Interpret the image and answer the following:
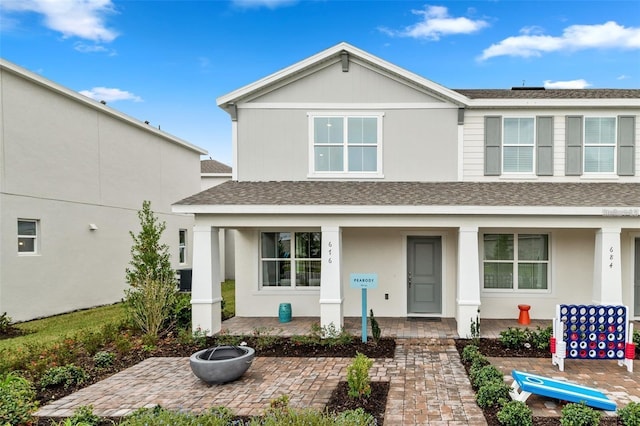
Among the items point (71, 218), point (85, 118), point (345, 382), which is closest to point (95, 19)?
point (85, 118)

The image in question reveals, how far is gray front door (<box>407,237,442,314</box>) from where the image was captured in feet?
36.6

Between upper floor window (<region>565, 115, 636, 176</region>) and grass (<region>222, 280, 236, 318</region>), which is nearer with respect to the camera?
upper floor window (<region>565, 115, 636, 176</region>)

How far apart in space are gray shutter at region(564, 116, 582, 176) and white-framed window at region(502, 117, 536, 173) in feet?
3.14

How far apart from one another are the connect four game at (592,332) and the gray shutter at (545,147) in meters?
4.84

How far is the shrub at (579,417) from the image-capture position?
476cm

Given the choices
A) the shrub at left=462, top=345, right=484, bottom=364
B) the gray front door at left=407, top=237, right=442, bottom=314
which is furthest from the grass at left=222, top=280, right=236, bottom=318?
the shrub at left=462, top=345, right=484, bottom=364

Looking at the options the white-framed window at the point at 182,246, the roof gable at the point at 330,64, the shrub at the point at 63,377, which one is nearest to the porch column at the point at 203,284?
the shrub at the point at 63,377

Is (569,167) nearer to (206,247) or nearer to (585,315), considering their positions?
(585,315)

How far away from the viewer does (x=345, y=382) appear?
661 cm

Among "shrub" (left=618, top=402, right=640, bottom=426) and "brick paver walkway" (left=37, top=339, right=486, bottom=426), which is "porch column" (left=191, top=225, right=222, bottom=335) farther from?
"shrub" (left=618, top=402, right=640, bottom=426)

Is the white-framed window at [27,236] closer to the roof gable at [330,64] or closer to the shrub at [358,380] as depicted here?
the roof gable at [330,64]

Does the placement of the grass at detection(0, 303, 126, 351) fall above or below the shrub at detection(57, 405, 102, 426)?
below

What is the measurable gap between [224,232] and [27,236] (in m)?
9.27

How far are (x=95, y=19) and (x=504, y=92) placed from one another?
16.6m
